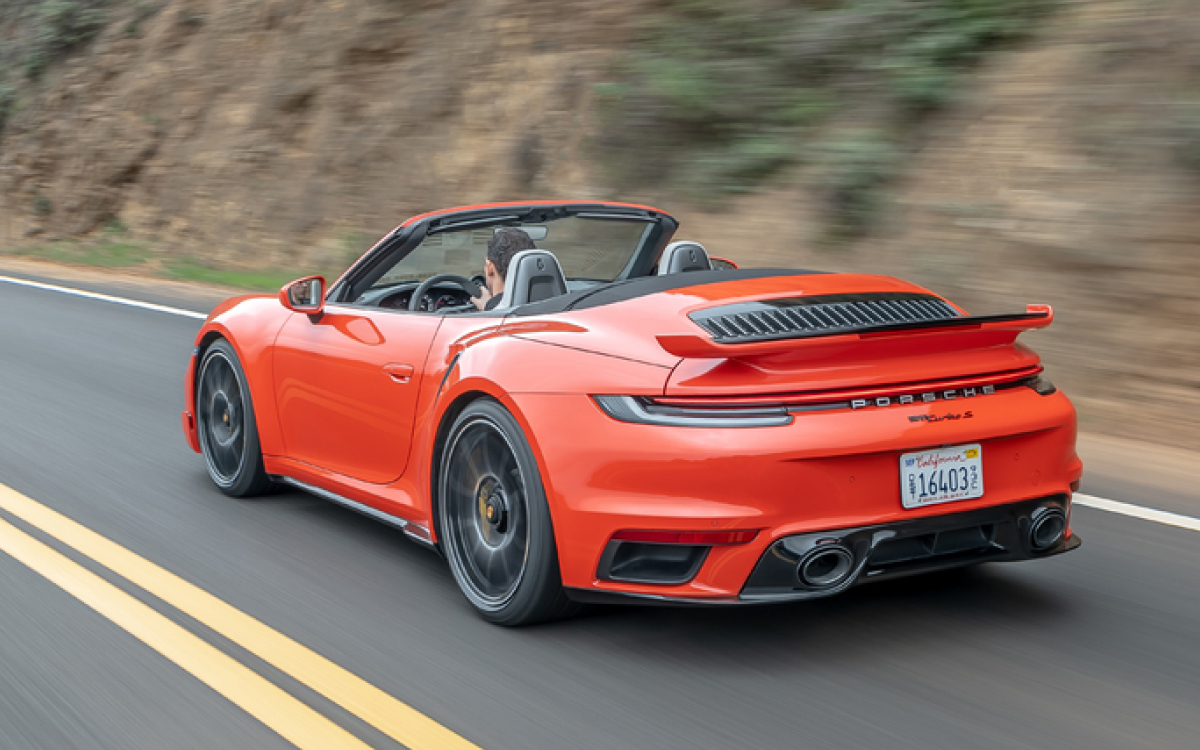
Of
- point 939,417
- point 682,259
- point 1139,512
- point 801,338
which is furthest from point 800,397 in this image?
point 1139,512

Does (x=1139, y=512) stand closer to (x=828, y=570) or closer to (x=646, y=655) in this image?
(x=828, y=570)

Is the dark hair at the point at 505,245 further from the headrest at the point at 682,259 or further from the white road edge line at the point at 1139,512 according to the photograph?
the white road edge line at the point at 1139,512

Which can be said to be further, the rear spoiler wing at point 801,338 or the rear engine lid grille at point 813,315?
the rear engine lid grille at point 813,315

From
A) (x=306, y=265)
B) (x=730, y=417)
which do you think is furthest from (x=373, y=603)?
(x=306, y=265)

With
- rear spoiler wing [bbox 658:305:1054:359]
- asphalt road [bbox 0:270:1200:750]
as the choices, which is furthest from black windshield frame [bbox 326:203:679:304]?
rear spoiler wing [bbox 658:305:1054:359]

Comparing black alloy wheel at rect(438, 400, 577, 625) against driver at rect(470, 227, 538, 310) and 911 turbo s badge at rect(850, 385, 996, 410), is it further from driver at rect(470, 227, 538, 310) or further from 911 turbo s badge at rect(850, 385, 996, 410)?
911 turbo s badge at rect(850, 385, 996, 410)

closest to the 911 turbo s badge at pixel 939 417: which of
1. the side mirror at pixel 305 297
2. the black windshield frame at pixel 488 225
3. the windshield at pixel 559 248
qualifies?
the windshield at pixel 559 248

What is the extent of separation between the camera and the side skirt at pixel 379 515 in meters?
4.38

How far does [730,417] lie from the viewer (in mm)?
3422

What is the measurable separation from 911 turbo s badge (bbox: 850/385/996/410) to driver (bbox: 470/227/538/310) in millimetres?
1704

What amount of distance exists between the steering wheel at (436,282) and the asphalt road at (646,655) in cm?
92

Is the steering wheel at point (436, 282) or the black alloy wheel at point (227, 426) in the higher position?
the steering wheel at point (436, 282)

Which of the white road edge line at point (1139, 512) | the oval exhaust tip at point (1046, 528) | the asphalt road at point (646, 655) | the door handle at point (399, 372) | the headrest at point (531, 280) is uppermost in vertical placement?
the headrest at point (531, 280)

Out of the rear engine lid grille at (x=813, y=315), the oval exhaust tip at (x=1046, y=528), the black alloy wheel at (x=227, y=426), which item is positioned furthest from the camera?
the black alloy wheel at (x=227, y=426)
